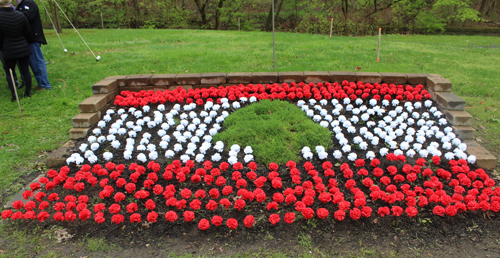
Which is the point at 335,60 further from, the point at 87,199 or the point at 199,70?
the point at 87,199

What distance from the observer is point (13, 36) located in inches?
212

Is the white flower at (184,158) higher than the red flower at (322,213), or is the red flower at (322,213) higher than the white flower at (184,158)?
the white flower at (184,158)

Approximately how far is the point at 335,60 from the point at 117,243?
19.6ft

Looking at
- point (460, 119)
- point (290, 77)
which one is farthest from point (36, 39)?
point (460, 119)

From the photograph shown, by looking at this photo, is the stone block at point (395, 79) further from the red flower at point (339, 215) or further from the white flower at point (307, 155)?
the red flower at point (339, 215)

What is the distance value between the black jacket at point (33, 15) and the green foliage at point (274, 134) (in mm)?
4634

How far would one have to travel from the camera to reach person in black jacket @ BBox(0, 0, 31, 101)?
5266 mm

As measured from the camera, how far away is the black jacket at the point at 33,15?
581 centimetres

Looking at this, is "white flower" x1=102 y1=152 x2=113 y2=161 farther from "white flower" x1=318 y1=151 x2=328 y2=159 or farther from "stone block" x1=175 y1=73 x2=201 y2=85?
"white flower" x1=318 y1=151 x2=328 y2=159

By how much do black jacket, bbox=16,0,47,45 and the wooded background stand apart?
41.7 feet

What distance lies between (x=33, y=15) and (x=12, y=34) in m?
0.77

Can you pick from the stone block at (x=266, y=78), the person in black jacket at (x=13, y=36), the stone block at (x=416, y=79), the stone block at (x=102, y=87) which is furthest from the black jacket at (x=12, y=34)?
the stone block at (x=416, y=79)

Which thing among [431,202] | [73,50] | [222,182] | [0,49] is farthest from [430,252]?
[73,50]

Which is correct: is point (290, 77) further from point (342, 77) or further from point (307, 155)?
point (307, 155)
